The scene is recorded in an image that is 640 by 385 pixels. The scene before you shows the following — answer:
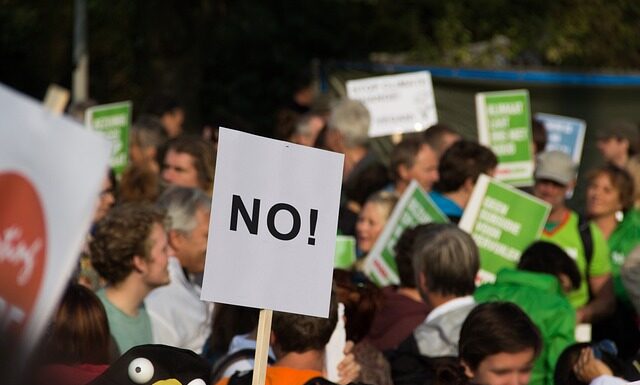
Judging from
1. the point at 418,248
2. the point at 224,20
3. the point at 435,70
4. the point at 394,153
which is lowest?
the point at 418,248

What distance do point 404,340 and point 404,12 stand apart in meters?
18.2

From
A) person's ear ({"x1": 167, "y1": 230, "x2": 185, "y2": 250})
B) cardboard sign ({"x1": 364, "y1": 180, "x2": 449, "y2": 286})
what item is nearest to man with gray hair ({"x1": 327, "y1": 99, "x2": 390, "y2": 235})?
cardboard sign ({"x1": 364, "y1": 180, "x2": 449, "y2": 286})

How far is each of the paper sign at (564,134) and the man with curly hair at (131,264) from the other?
5.66 metres

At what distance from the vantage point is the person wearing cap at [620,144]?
10195 mm

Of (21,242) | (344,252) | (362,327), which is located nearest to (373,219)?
(344,252)

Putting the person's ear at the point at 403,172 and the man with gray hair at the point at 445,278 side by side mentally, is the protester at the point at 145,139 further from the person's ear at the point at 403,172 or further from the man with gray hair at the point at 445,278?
the man with gray hair at the point at 445,278

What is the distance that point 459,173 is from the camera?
8.08 m

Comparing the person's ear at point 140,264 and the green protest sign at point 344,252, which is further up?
the green protest sign at point 344,252

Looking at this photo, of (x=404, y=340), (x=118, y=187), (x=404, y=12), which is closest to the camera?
(x=404, y=340)

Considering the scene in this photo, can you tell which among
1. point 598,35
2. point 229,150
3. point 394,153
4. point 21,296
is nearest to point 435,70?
point 394,153

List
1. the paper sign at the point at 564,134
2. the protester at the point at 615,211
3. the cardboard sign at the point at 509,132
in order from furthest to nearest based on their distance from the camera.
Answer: the paper sign at the point at 564,134 < the cardboard sign at the point at 509,132 < the protester at the point at 615,211

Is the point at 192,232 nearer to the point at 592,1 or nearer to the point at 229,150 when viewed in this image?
the point at 229,150

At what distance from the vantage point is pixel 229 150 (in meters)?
4.07

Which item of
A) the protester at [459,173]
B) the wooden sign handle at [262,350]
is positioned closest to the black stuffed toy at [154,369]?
the wooden sign handle at [262,350]
